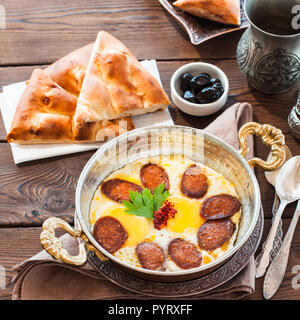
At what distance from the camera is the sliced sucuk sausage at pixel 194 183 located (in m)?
1.64

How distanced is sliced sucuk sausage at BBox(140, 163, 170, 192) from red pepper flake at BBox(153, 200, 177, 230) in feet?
0.34

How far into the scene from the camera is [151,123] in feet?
6.39

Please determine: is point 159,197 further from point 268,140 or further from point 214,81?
point 214,81

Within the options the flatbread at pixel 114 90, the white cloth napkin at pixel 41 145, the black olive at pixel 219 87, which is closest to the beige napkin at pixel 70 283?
the white cloth napkin at pixel 41 145

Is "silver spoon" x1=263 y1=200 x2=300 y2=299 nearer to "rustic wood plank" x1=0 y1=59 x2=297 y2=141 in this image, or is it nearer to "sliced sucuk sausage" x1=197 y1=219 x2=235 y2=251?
"sliced sucuk sausage" x1=197 y1=219 x2=235 y2=251

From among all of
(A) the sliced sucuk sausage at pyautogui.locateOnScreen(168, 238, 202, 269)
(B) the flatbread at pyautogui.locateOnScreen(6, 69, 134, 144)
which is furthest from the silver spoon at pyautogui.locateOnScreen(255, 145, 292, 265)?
(B) the flatbread at pyautogui.locateOnScreen(6, 69, 134, 144)

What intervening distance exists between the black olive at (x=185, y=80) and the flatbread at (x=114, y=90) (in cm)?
10

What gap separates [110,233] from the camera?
1553mm

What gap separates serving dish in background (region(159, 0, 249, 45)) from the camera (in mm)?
2045

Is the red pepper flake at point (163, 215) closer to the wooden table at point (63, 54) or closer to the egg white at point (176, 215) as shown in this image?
the egg white at point (176, 215)

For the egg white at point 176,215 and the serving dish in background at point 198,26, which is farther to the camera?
the serving dish in background at point 198,26

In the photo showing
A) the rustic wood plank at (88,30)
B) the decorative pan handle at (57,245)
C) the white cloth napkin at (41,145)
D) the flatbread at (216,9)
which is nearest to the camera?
the decorative pan handle at (57,245)

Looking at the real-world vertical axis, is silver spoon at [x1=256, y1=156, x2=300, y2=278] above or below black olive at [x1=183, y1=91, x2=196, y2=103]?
below

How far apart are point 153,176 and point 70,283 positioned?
1.59 feet
